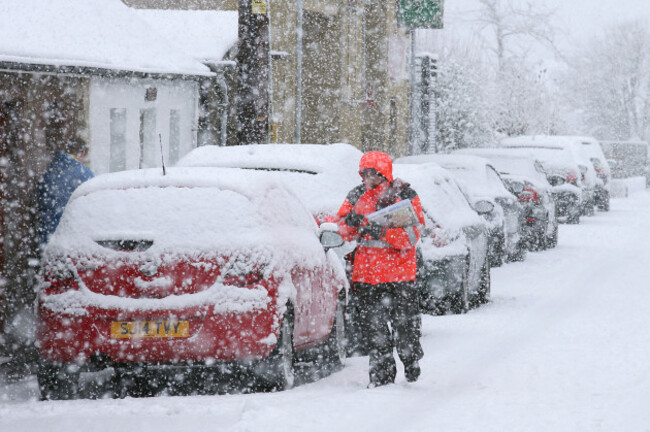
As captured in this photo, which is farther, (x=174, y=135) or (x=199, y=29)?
(x=199, y=29)

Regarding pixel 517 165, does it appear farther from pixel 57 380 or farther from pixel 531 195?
pixel 57 380

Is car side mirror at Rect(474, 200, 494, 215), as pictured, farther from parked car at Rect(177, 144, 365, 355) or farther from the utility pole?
parked car at Rect(177, 144, 365, 355)

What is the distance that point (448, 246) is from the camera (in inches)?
517

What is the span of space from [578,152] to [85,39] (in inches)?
731

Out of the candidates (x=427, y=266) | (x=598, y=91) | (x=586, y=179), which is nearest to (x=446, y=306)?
(x=427, y=266)

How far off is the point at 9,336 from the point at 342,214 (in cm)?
328

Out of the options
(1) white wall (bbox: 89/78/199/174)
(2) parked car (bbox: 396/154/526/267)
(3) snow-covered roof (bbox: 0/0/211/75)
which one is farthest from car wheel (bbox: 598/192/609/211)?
(3) snow-covered roof (bbox: 0/0/211/75)

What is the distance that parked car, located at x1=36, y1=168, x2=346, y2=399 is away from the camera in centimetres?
827

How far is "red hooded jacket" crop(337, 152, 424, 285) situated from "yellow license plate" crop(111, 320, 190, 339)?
4.90 feet

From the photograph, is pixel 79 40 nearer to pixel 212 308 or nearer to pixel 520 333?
pixel 520 333

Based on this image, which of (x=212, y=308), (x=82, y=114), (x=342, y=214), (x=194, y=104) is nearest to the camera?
(x=212, y=308)

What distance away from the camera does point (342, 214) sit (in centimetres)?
948

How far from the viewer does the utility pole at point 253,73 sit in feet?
48.4

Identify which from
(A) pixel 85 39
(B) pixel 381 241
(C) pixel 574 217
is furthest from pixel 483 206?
(C) pixel 574 217
